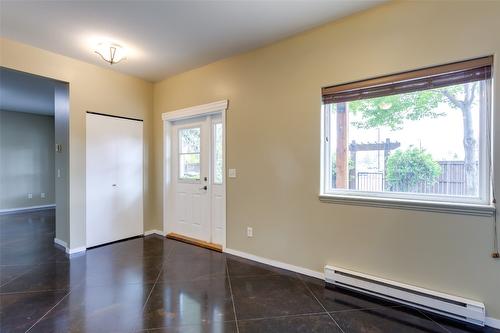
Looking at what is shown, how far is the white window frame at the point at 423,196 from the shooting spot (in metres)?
1.94

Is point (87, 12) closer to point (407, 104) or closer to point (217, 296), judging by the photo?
point (217, 296)

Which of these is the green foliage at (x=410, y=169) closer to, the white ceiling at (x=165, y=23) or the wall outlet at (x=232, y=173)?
the white ceiling at (x=165, y=23)

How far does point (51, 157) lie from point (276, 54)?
7.15 meters

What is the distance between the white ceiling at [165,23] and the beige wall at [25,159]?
15.6 feet

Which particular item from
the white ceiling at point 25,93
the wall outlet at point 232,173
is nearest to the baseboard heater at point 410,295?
the wall outlet at point 232,173

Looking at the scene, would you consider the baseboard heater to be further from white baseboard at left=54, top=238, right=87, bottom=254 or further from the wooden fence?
white baseboard at left=54, top=238, right=87, bottom=254

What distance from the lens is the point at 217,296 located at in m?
2.34

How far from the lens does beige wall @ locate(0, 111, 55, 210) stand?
622cm

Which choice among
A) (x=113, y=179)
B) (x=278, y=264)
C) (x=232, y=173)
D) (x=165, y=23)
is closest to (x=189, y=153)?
(x=232, y=173)

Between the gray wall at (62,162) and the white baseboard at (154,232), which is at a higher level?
the gray wall at (62,162)

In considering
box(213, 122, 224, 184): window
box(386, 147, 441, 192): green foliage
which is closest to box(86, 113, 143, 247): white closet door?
box(213, 122, 224, 184): window

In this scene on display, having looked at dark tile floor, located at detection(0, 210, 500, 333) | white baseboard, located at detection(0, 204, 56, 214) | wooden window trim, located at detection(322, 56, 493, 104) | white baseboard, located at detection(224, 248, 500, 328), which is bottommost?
dark tile floor, located at detection(0, 210, 500, 333)

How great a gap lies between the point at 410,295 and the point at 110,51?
409 centimetres

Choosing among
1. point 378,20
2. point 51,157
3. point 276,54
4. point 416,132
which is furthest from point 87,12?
point 51,157
